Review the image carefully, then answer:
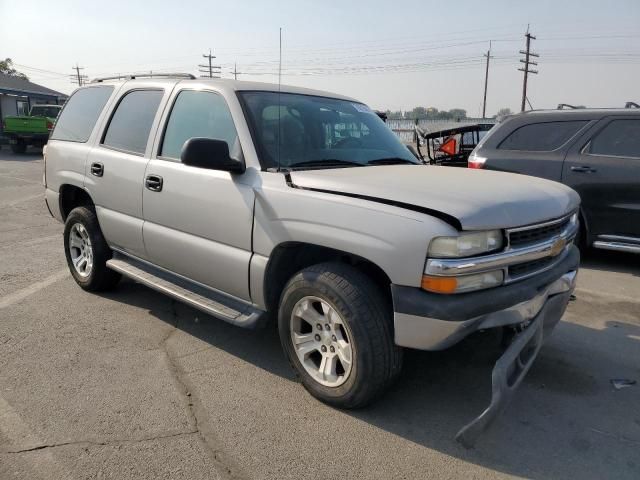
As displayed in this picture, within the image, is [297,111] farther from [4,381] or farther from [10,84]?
[10,84]

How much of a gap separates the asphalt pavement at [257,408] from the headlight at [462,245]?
1.03 metres

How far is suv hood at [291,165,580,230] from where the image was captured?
2.56 metres

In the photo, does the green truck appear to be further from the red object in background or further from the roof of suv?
the roof of suv

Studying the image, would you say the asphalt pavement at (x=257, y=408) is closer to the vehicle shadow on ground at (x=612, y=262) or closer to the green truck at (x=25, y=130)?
the vehicle shadow on ground at (x=612, y=262)

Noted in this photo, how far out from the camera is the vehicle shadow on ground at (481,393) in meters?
2.66

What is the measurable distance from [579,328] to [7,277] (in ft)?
18.2

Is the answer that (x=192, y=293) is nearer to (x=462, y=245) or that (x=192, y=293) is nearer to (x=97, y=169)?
(x=97, y=169)

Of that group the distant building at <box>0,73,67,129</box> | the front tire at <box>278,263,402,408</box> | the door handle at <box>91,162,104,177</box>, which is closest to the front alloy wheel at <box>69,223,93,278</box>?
the door handle at <box>91,162,104,177</box>

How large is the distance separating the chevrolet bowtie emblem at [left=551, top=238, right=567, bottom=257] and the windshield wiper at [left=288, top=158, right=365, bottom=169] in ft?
4.45

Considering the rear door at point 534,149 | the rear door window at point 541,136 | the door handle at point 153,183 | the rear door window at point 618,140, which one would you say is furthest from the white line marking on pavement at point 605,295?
the door handle at point 153,183

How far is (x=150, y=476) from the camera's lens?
2443 mm

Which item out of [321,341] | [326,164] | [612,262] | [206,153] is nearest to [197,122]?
[206,153]

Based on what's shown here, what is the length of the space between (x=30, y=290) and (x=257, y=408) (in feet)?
10.5

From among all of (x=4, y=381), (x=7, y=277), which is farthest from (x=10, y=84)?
(x=4, y=381)
